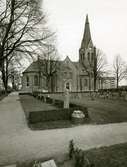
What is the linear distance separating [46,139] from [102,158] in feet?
8.85

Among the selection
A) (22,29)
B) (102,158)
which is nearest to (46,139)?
(102,158)

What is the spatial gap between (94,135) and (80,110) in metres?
3.21

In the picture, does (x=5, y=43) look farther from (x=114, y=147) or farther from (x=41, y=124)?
(x=114, y=147)

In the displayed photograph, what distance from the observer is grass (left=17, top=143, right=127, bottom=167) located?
4469mm

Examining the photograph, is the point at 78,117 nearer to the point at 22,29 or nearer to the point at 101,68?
the point at 22,29

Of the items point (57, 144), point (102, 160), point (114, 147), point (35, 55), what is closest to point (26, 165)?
point (57, 144)

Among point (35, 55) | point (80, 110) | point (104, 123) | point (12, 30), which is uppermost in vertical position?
point (12, 30)

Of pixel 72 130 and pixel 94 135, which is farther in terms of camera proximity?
pixel 72 130

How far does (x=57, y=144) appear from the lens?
6.05 metres

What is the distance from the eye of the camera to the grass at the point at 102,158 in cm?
447

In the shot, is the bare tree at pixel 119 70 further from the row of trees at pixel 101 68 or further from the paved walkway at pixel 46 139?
the paved walkway at pixel 46 139

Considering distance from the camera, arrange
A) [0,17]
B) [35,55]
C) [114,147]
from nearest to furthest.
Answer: [114,147]
[0,17]
[35,55]

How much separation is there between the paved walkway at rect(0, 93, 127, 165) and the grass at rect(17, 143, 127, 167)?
1.25 ft

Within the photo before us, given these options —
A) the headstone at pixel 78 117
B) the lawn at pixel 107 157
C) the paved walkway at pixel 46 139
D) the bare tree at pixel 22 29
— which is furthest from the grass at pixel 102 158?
the bare tree at pixel 22 29
